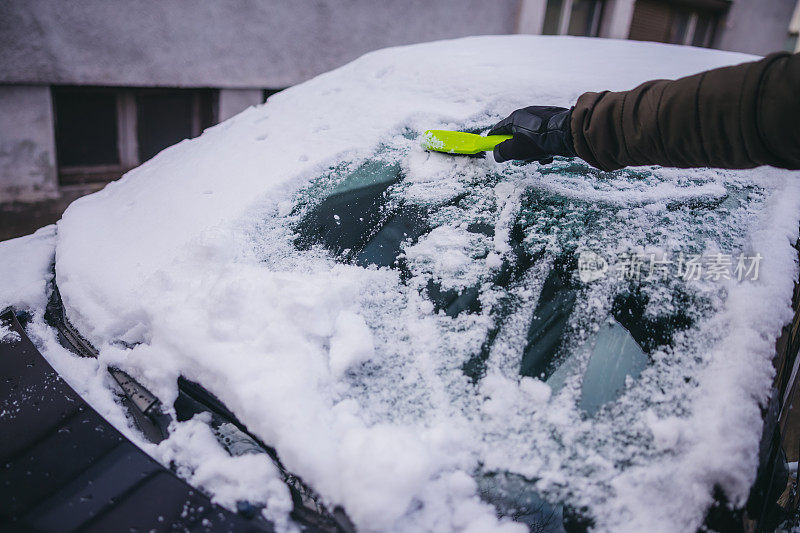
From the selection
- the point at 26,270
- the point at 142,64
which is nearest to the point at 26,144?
the point at 142,64

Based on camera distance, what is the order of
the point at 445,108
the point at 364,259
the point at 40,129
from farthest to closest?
1. the point at 40,129
2. the point at 445,108
3. the point at 364,259

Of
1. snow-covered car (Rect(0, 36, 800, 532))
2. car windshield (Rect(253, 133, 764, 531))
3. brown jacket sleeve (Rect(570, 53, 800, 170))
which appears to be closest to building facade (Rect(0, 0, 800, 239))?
snow-covered car (Rect(0, 36, 800, 532))

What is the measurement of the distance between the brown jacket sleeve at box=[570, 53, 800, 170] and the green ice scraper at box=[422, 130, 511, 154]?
236 millimetres

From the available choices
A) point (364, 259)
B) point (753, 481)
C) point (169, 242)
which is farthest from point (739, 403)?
point (169, 242)

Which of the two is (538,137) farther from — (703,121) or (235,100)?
(235,100)

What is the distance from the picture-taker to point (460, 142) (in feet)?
4.82

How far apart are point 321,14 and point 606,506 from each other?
5.46 metres

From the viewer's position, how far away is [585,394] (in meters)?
1.01

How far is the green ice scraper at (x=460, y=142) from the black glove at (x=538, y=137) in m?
0.03

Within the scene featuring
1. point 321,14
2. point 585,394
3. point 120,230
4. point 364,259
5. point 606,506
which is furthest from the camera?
point 321,14

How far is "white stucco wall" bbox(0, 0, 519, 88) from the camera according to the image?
391 cm

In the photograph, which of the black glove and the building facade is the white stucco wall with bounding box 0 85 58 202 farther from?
the black glove

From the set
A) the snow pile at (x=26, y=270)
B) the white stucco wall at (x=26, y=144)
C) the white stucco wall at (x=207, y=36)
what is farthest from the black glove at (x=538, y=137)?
the white stucco wall at (x=26, y=144)

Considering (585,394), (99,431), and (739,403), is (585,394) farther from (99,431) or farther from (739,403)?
(99,431)
